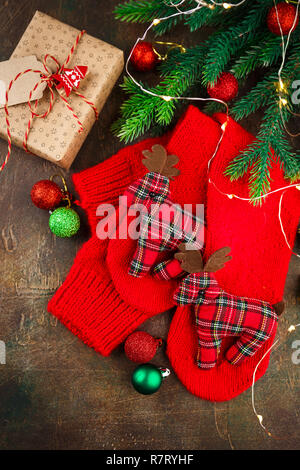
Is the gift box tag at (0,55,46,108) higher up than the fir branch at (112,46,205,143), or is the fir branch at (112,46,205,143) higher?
the fir branch at (112,46,205,143)

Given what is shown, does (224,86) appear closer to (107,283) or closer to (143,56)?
(143,56)

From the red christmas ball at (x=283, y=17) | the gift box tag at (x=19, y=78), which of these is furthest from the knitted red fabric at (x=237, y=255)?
the gift box tag at (x=19, y=78)

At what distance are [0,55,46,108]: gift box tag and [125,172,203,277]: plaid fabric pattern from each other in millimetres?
323

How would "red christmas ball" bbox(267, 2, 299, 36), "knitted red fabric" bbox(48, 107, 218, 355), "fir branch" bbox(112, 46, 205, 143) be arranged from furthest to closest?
"knitted red fabric" bbox(48, 107, 218, 355) < "fir branch" bbox(112, 46, 205, 143) < "red christmas ball" bbox(267, 2, 299, 36)

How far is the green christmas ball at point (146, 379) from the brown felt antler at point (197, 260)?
0.86 feet

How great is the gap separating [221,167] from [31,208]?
503 millimetres

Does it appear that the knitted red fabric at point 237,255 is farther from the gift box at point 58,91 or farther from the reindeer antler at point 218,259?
the gift box at point 58,91

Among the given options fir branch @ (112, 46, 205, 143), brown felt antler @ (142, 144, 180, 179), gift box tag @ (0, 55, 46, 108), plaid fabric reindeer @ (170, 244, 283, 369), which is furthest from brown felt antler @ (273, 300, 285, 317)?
gift box tag @ (0, 55, 46, 108)

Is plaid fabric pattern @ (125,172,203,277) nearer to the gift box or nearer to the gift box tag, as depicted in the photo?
the gift box

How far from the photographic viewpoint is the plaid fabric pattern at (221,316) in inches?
32.5

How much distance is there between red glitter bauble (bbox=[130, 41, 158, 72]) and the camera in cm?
86
